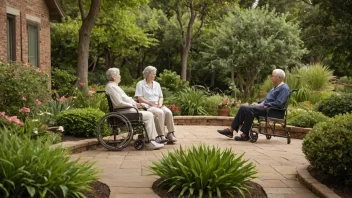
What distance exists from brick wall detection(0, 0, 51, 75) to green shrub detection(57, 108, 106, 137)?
3.01 metres

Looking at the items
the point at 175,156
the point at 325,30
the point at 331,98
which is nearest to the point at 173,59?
the point at 325,30

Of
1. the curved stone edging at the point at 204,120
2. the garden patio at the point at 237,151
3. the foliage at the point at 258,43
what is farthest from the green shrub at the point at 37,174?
the foliage at the point at 258,43

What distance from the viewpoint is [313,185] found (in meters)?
3.83

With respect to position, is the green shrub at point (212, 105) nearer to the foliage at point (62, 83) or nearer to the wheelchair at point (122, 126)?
the foliage at point (62, 83)

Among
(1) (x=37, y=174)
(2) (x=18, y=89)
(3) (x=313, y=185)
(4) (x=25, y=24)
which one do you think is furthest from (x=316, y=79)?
(1) (x=37, y=174)

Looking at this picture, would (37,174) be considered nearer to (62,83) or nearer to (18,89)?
Answer: (18,89)

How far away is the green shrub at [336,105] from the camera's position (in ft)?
26.9

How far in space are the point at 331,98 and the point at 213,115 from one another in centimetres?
331

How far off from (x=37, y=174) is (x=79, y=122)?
3241 mm

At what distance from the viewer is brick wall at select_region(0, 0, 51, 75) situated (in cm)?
946

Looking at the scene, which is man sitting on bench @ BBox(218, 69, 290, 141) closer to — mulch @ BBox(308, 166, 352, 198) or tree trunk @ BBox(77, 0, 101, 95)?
mulch @ BBox(308, 166, 352, 198)

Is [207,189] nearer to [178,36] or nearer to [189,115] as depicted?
[189,115]

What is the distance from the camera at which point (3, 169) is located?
289 centimetres

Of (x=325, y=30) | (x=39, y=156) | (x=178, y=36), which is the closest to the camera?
(x=39, y=156)
